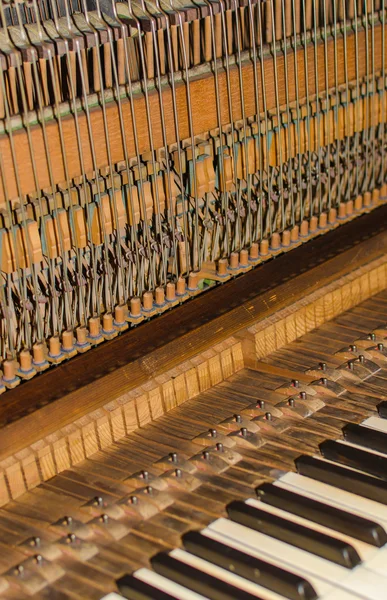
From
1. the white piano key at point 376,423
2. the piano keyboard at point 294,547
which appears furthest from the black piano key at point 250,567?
the white piano key at point 376,423

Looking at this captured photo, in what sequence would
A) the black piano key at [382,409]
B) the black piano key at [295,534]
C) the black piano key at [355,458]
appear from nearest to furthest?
the black piano key at [295,534] < the black piano key at [355,458] < the black piano key at [382,409]

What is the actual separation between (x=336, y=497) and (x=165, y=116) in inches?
42.9

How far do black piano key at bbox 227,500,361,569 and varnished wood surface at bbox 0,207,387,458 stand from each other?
0.51m

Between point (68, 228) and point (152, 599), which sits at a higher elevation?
point (68, 228)

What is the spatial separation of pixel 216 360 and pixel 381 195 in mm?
1097

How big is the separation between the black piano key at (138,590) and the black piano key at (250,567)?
15cm

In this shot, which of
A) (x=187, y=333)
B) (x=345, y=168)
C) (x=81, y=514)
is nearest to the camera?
(x=81, y=514)

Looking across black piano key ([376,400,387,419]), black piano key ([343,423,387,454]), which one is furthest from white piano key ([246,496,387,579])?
black piano key ([376,400,387,419])

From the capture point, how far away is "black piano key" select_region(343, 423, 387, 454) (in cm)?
256

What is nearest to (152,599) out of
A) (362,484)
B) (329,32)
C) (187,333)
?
(362,484)

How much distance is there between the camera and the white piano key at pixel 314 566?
2102mm

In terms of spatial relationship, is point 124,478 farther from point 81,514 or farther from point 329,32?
point 329,32

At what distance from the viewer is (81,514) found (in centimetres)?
238

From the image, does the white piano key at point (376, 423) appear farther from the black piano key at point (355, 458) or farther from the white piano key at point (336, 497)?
the white piano key at point (336, 497)
